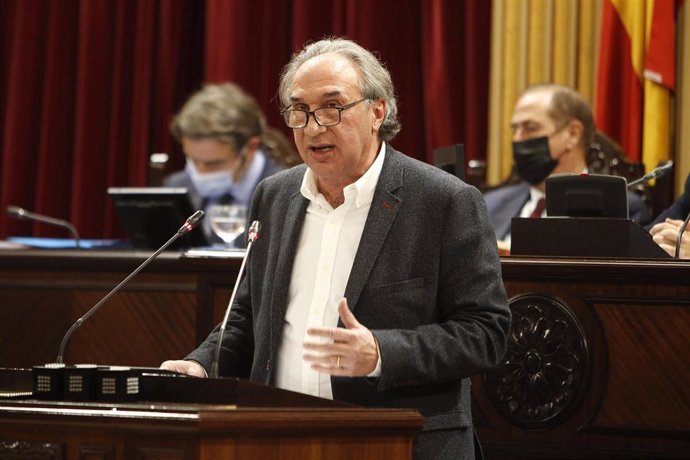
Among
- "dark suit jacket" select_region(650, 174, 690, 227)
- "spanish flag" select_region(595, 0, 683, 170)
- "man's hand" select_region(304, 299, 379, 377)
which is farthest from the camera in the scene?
"spanish flag" select_region(595, 0, 683, 170)

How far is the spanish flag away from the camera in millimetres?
5375

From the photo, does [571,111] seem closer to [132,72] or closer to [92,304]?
[92,304]

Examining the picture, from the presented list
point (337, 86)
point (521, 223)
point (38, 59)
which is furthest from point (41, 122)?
point (337, 86)

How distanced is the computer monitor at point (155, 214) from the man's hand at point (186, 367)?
213 centimetres

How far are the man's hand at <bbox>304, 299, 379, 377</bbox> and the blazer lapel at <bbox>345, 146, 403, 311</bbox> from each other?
0.25 m

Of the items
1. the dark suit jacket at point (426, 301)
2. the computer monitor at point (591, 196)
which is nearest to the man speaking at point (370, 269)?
the dark suit jacket at point (426, 301)

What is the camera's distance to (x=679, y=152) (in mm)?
5391

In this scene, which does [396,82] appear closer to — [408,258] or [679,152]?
[679,152]

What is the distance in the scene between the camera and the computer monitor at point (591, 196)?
362 centimetres

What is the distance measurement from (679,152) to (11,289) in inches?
118

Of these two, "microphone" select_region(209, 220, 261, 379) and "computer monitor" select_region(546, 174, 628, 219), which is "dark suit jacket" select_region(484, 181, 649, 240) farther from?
"microphone" select_region(209, 220, 261, 379)

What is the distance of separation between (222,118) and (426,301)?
3333mm

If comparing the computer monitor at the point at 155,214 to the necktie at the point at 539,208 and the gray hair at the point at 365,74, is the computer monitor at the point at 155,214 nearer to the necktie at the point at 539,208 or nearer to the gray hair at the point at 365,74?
the necktie at the point at 539,208

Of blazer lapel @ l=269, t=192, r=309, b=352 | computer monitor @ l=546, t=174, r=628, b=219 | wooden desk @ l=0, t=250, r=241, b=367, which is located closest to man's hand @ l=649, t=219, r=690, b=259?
computer monitor @ l=546, t=174, r=628, b=219
